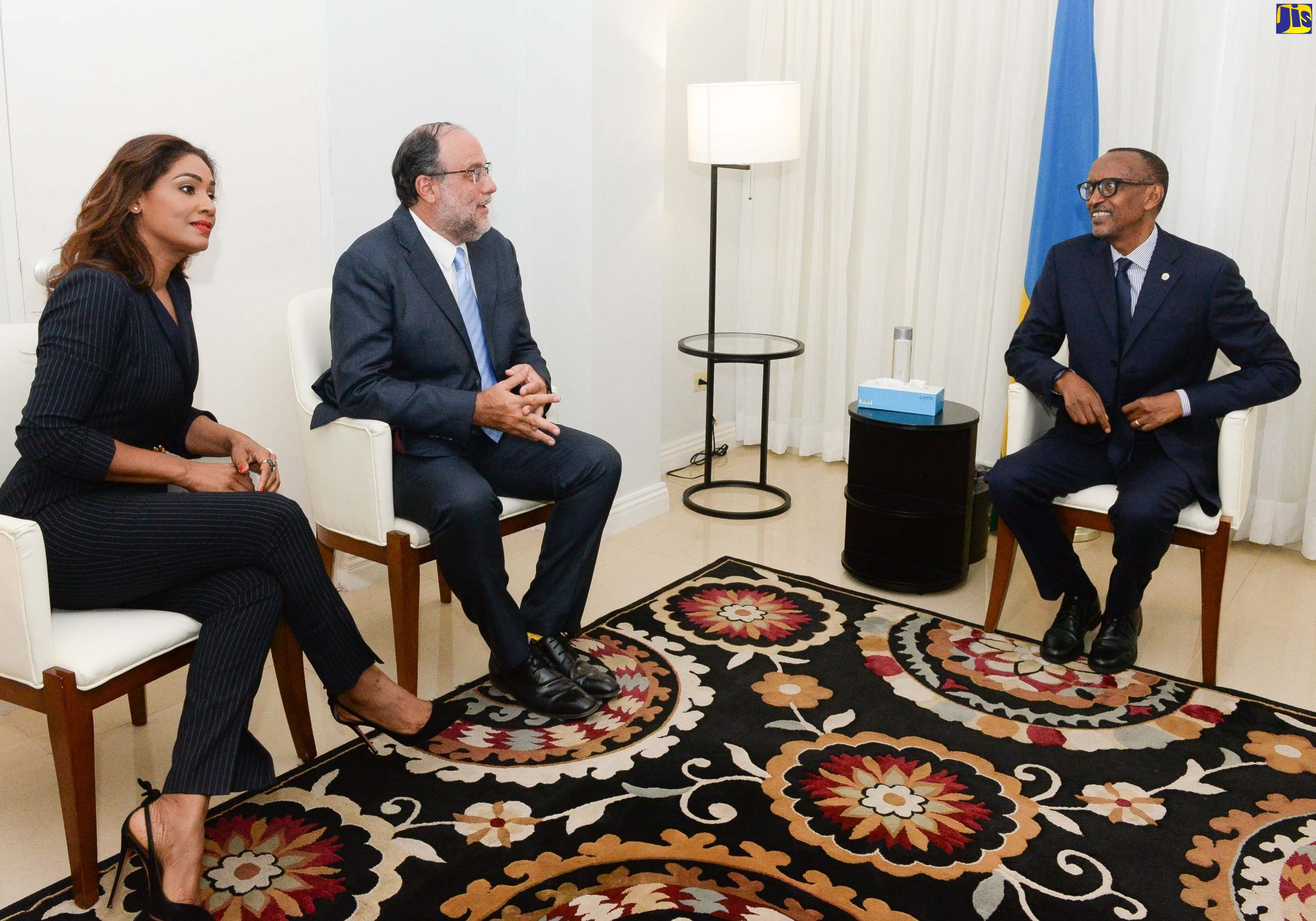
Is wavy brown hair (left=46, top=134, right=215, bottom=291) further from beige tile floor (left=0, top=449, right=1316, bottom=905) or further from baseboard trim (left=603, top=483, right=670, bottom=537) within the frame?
baseboard trim (left=603, top=483, right=670, bottom=537)

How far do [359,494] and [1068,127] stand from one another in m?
2.67

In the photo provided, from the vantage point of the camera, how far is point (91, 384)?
2.03 meters

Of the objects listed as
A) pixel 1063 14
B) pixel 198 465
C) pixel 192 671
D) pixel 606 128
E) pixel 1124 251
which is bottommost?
pixel 192 671

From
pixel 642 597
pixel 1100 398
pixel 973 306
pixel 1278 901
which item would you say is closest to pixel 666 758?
pixel 642 597

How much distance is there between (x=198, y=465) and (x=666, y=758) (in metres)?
1.16

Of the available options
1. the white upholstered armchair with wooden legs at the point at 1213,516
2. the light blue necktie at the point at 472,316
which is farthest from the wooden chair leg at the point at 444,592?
the white upholstered armchair with wooden legs at the point at 1213,516

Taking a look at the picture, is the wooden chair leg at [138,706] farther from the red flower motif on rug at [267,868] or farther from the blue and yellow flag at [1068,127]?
the blue and yellow flag at [1068,127]

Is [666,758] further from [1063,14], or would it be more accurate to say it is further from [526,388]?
[1063,14]

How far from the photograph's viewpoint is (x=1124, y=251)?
10.1 ft

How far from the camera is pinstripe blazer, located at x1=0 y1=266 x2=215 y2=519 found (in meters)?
2.01

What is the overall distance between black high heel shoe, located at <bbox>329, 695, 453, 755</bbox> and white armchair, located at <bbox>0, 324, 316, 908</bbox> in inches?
17.1

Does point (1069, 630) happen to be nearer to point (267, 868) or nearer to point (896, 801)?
point (896, 801)

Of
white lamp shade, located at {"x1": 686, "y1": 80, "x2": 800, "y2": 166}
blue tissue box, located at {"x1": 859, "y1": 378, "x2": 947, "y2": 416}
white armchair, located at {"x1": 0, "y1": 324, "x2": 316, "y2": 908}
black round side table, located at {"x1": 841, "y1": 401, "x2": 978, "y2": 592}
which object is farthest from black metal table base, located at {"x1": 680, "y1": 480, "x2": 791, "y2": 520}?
white armchair, located at {"x1": 0, "y1": 324, "x2": 316, "y2": 908}

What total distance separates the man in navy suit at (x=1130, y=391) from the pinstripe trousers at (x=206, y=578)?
6.22 feet
